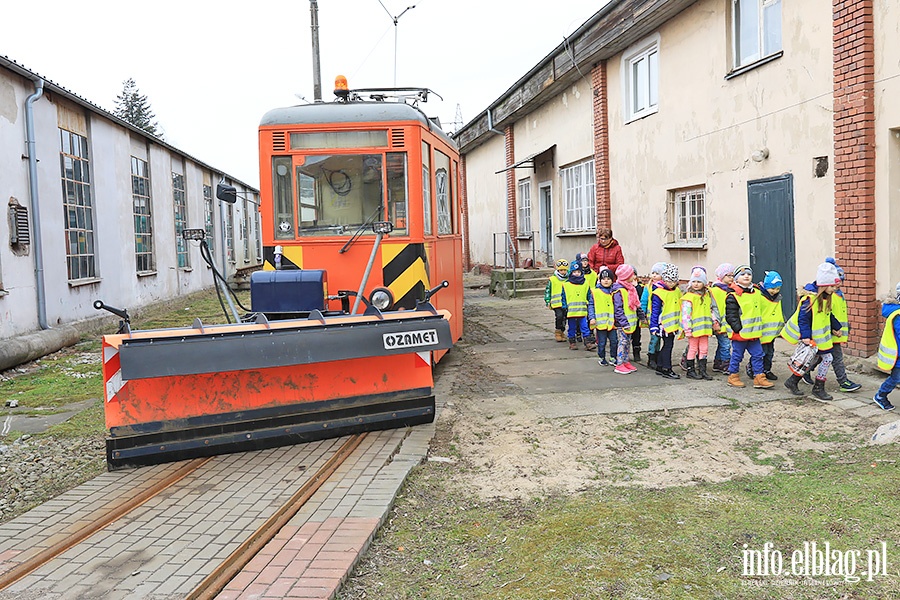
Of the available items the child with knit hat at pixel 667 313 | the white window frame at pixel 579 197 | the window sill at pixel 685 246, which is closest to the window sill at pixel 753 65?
the window sill at pixel 685 246

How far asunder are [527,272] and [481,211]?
984 cm

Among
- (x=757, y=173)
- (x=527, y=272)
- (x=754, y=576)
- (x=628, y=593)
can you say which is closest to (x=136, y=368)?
(x=628, y=593)

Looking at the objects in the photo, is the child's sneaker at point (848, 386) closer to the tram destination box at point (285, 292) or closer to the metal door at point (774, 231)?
the metal door at point (774, 231)

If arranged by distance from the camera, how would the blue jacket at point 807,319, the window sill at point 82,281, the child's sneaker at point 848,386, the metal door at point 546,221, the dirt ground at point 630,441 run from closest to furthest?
1. the dirt ground at point 630,441
2. the blue jacket at point 807,319
3. the child's sneaker at point 848,386
4. the window sill at point 82,281
5. the metal door at point 546,221

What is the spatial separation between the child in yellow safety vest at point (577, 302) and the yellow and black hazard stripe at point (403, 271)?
3.30 metres

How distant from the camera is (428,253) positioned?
8211 millimetres

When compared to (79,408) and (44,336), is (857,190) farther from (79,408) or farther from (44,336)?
(44,336)

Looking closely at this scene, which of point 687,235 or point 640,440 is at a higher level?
point 687,235

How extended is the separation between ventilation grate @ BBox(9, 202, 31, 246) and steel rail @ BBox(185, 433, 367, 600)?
312 inches

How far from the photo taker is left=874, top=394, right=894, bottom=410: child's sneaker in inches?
266

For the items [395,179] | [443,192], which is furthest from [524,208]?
[395,179]

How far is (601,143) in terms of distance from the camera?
16234mm

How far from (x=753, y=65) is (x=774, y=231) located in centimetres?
228

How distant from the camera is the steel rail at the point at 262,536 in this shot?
370 cm
